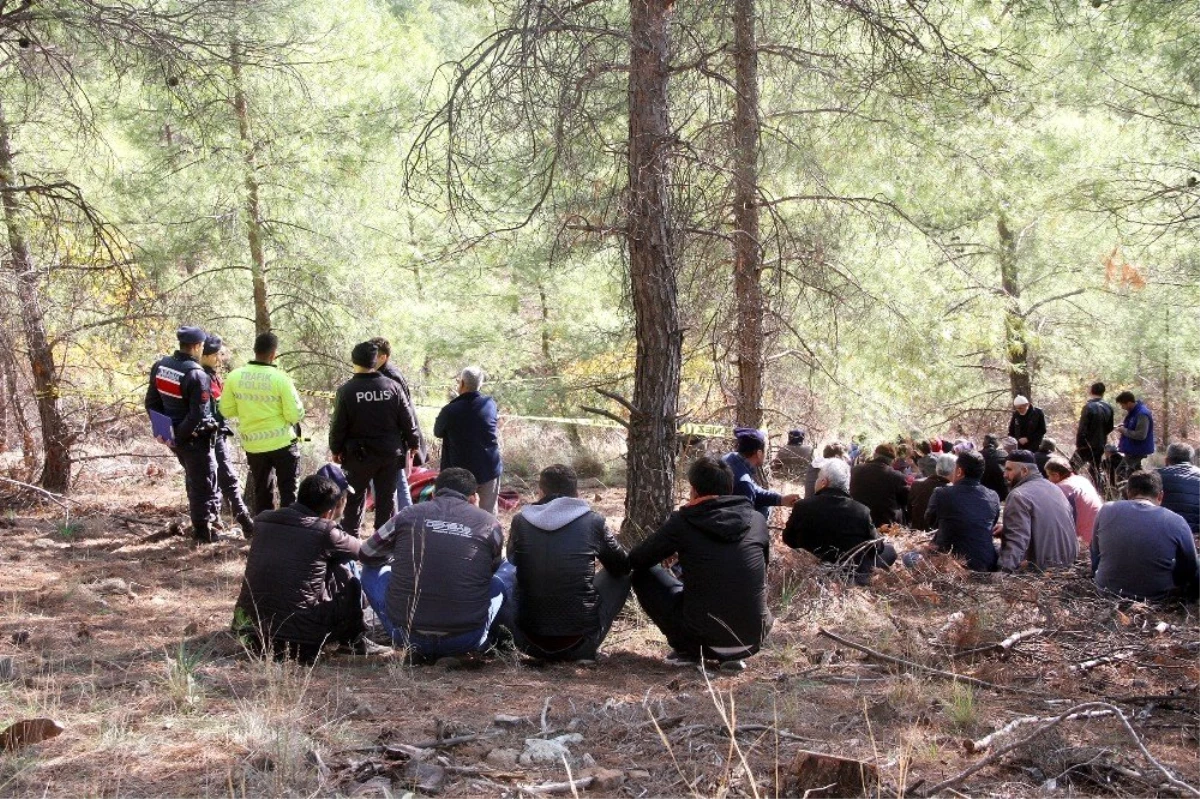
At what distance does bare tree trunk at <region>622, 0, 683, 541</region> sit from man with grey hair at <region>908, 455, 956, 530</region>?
301cm

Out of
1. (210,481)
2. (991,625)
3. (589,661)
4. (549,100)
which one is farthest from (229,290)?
(991,625)

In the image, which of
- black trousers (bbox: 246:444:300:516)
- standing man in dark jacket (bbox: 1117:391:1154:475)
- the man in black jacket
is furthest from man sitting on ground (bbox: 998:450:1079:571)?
black trousers (bbox: 246:444:300:516)

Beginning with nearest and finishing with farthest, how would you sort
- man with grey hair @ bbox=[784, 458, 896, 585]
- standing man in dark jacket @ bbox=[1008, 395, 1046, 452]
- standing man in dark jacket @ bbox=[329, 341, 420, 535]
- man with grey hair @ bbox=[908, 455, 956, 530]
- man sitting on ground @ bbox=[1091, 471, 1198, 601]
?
man sitting on ground @ bbox=[1091, 471, 1198, 601]
man with grey hair @ bbox=[784, 458, 896, 585]
standing man in dark jacket @ bbox=[329, 341, 420, 535]
man with grey hair @ bbox=[908, 455, 956, 530]
standing man in dark jacket @ bbox=[1008, 395, 1046, 452]

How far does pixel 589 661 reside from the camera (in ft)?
19.2

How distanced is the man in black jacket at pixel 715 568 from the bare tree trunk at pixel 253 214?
6215 mm

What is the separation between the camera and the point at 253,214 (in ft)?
33.9

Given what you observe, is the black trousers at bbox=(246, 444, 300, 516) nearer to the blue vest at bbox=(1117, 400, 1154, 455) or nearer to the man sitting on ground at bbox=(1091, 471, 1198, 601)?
the man sitting on ground at bbox=(1091, 471, 1198, 601)

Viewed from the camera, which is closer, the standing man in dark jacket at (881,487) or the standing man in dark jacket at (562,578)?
the standing man in dark jacket at (562,578)

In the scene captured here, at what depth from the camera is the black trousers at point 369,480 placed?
26.4ft

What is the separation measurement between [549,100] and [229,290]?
5.87m

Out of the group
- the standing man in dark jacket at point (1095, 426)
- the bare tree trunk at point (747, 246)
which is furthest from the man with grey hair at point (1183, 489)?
the standing man in dark jacket at point (1095, 426)

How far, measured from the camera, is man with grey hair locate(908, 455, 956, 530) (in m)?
8.84

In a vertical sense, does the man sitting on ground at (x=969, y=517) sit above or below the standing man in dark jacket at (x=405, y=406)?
below

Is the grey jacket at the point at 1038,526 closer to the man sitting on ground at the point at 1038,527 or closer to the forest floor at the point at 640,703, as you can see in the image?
the man sitting on ground at the point at 1038,527
